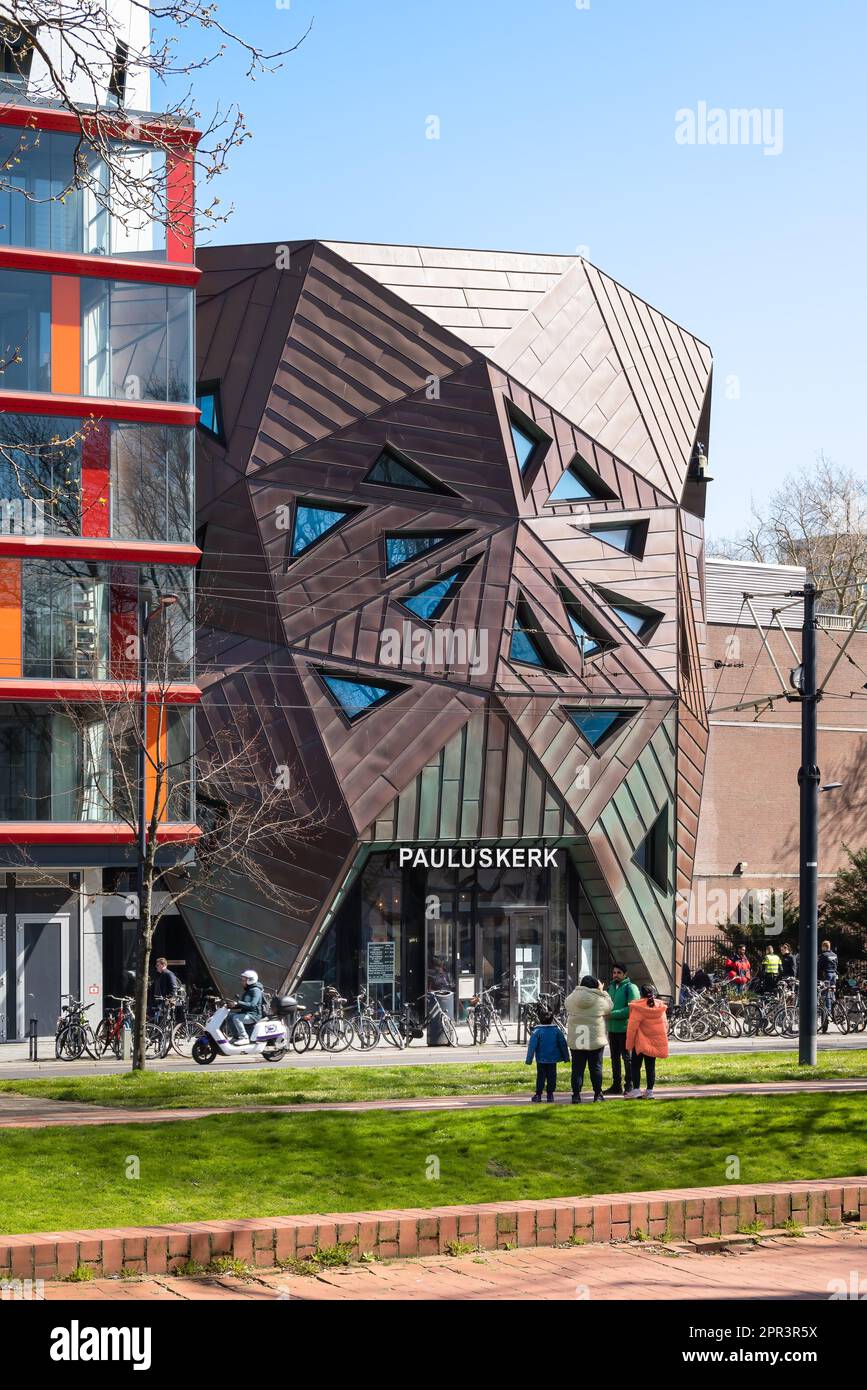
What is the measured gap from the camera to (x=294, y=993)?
36.6m

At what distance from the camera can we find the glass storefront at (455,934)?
3859 centimetres

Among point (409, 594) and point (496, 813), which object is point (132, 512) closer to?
point (409, 594)

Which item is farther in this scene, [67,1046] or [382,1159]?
[67,1046]

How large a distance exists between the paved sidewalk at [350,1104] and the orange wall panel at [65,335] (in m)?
17.1

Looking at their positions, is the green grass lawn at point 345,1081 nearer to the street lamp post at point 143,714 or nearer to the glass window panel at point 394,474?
the street lamp post at point 143,714

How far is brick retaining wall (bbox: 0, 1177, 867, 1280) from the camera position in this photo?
8.73 meters

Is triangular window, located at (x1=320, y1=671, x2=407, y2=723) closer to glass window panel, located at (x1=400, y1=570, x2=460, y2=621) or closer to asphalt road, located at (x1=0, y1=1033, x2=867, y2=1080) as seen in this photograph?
glass window panel, located at (x1=400, y1=570, x2=460, y2=621)

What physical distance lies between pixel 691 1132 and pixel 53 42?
82.1ft

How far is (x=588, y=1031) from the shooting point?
18.6 m

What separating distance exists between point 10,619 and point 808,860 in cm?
1657

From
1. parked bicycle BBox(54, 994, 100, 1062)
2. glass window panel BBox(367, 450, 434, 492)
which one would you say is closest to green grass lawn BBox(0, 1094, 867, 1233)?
parked bicycle BBox(54, 994, 100, 1062)

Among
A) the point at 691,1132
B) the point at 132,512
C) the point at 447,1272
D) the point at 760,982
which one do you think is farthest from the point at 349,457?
the point at 447,1272

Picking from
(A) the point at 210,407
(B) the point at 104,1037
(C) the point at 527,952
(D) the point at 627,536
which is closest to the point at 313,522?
(A) the point at 210,407

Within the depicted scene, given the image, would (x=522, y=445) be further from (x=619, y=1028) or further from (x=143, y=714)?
(x=619, y=1028)
